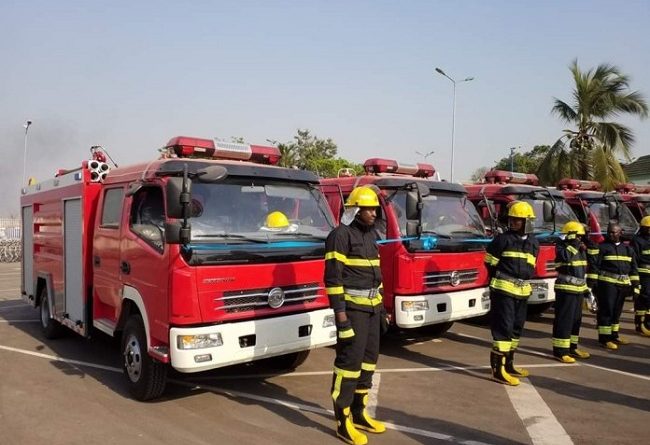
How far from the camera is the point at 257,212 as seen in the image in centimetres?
552

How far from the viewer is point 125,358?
5664 mm

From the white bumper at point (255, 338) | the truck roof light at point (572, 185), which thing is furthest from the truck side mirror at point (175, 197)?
the truck roof light at point (572, 185)

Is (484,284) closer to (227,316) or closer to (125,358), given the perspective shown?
(227,316)

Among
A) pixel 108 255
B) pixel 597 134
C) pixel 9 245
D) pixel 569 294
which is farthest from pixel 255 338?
pixel 9 245

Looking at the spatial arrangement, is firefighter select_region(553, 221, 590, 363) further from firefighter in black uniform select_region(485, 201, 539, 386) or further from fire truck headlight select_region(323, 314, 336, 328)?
fire truck headlight select_region(323, 314, 336, 328)

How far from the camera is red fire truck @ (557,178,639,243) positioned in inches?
433

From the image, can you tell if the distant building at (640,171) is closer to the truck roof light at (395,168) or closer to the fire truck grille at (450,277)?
the truck roof light at (395,168)

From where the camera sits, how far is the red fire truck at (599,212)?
1100 centimetres

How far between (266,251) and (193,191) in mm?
885

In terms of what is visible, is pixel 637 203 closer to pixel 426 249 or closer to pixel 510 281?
pixel 426 249

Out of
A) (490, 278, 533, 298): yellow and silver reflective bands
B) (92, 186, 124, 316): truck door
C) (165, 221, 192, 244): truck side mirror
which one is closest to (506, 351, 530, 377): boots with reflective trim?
(490, 278, 533, 298): yellow and silver reflective bands

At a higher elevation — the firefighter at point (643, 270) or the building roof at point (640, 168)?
the building roof at point (640, 168)

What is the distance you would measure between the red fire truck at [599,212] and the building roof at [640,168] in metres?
20.4

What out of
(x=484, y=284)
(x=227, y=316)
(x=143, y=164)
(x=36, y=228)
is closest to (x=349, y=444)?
(x=227, y=316)
